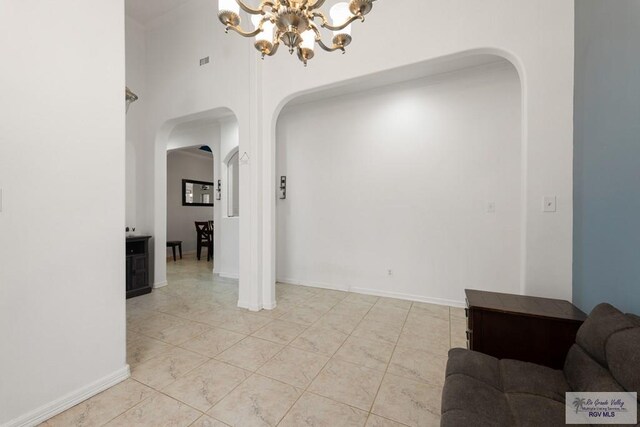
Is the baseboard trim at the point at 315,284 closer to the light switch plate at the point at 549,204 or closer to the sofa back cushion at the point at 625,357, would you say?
the light switch plate at the point at 549,204

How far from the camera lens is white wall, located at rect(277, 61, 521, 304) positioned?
3.23 meters

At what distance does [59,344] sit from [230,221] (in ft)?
11.4

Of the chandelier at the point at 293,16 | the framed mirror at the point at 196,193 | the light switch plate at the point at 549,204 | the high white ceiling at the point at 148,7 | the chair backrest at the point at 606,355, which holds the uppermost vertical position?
the high white ceiling at the point at 148,7

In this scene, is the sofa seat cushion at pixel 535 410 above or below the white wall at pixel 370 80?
below

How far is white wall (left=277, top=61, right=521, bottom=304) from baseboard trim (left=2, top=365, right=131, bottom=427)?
2.81 metres

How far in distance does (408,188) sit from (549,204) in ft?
5.94

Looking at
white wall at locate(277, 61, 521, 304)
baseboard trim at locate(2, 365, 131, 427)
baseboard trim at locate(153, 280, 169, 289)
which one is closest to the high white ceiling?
white wall at locate(277, 61, 521, 304)

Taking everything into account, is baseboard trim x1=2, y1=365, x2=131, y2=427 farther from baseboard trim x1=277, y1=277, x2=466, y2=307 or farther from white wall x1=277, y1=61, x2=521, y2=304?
white wall x1=277, y1=61, x2=521, y2=304

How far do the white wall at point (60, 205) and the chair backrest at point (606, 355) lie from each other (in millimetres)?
2783

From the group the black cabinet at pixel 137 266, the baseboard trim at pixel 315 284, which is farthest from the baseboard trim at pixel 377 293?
the black cabinet at pixel 137 266

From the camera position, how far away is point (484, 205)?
130 inches

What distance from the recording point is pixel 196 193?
8.12 meters

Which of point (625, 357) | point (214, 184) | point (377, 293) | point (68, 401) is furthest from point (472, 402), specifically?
point (214, 184)

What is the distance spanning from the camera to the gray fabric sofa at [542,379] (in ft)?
3.44
